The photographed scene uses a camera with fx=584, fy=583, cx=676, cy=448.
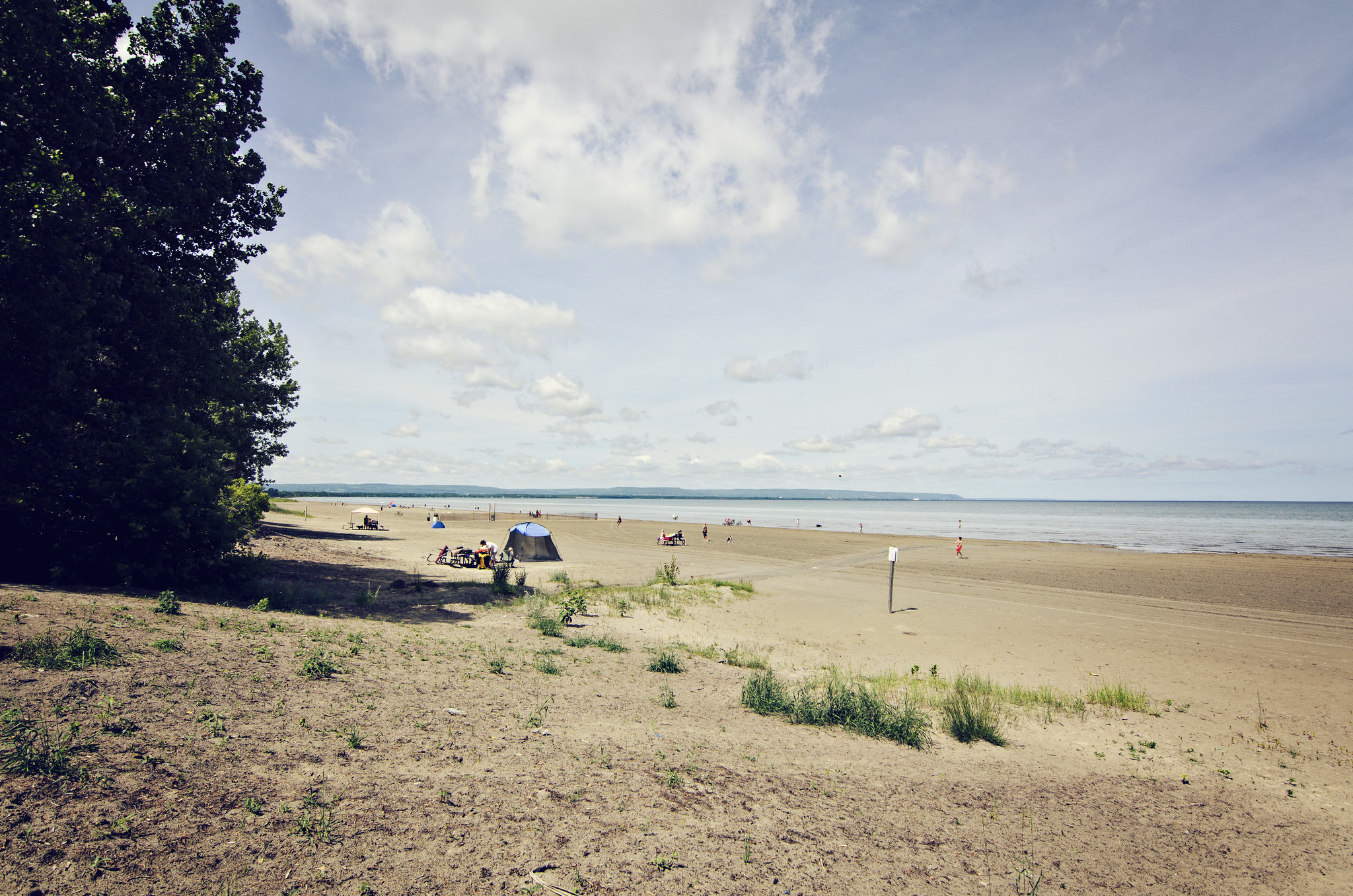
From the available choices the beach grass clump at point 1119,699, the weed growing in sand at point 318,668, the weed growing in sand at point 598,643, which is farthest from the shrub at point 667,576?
the weed growing in sand at point 318,668

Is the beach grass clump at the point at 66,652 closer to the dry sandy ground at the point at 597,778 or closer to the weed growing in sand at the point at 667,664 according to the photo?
the dry sandy ground at the point at 597,778

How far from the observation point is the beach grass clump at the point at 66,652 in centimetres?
584

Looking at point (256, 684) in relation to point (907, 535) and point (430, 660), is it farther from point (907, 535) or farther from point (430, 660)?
point (907, 535)

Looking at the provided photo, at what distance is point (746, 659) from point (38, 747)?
1043 cm

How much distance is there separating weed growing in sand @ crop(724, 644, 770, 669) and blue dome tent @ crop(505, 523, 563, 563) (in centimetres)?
1551

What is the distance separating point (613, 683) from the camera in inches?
Result: 376

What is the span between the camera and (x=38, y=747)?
4328mm

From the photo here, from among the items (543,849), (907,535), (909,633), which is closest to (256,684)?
(543,849)

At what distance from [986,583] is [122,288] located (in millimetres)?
30772

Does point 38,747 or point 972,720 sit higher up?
point 38,747

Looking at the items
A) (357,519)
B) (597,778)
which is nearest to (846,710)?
(597,778)

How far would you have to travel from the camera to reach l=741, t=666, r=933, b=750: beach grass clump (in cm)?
811

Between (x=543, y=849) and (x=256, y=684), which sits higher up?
(x=256, y=684)

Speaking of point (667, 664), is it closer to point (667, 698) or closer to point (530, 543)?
point (667, 698)
